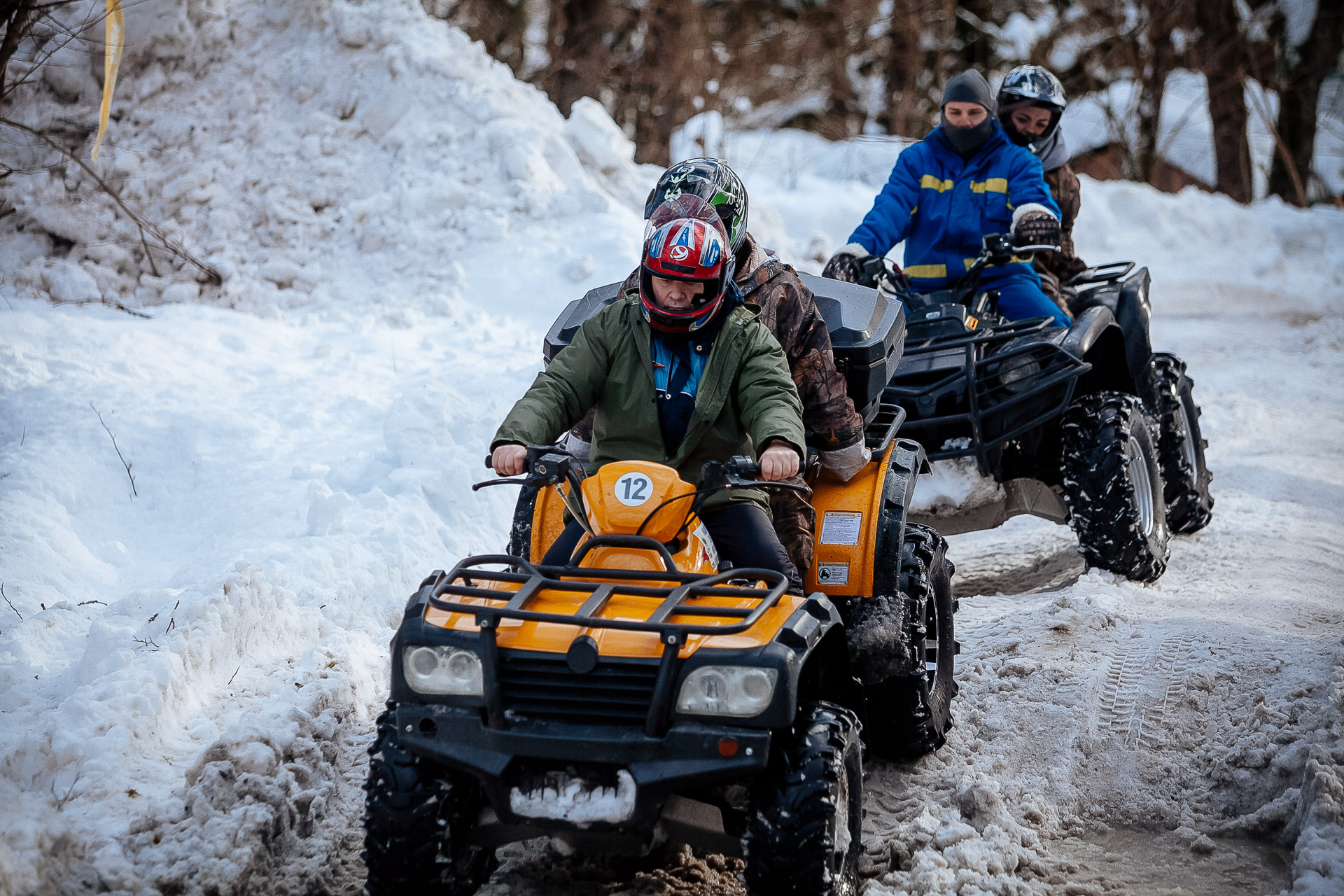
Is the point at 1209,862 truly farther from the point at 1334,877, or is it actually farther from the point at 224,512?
the point at 224,512

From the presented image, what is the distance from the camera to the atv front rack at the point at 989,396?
5.56m

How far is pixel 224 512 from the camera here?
5727 mm

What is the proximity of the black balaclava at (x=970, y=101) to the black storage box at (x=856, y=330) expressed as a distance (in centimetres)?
213

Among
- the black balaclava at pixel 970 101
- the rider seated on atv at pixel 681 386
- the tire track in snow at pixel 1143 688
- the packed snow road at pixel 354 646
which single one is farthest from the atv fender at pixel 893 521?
the black balaclava at pixel 970 101

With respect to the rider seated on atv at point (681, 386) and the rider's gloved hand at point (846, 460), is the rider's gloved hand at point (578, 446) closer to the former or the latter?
the rider seated on atv at point (681, 386)

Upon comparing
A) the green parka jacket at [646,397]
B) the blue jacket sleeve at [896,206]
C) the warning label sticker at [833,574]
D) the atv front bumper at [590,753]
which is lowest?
the atv front bumper at [590,753]

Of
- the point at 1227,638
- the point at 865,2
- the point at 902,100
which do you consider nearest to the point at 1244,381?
the point at 1227,638

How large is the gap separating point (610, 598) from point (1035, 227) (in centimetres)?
389

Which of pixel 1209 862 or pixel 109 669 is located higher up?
pixel 109 669

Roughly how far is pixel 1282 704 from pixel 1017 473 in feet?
7.32

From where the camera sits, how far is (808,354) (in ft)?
13.3

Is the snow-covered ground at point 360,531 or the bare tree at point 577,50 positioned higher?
the bare tree at point 577,50

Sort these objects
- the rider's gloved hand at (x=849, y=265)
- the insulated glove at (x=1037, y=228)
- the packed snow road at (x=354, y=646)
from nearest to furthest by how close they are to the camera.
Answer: the packed snow road at (x=354, y=646), the insulated glove at (x=1037, y=228), the rider's gloved hand at (x=849, y=265)

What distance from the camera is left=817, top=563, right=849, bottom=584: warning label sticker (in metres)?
3.94
